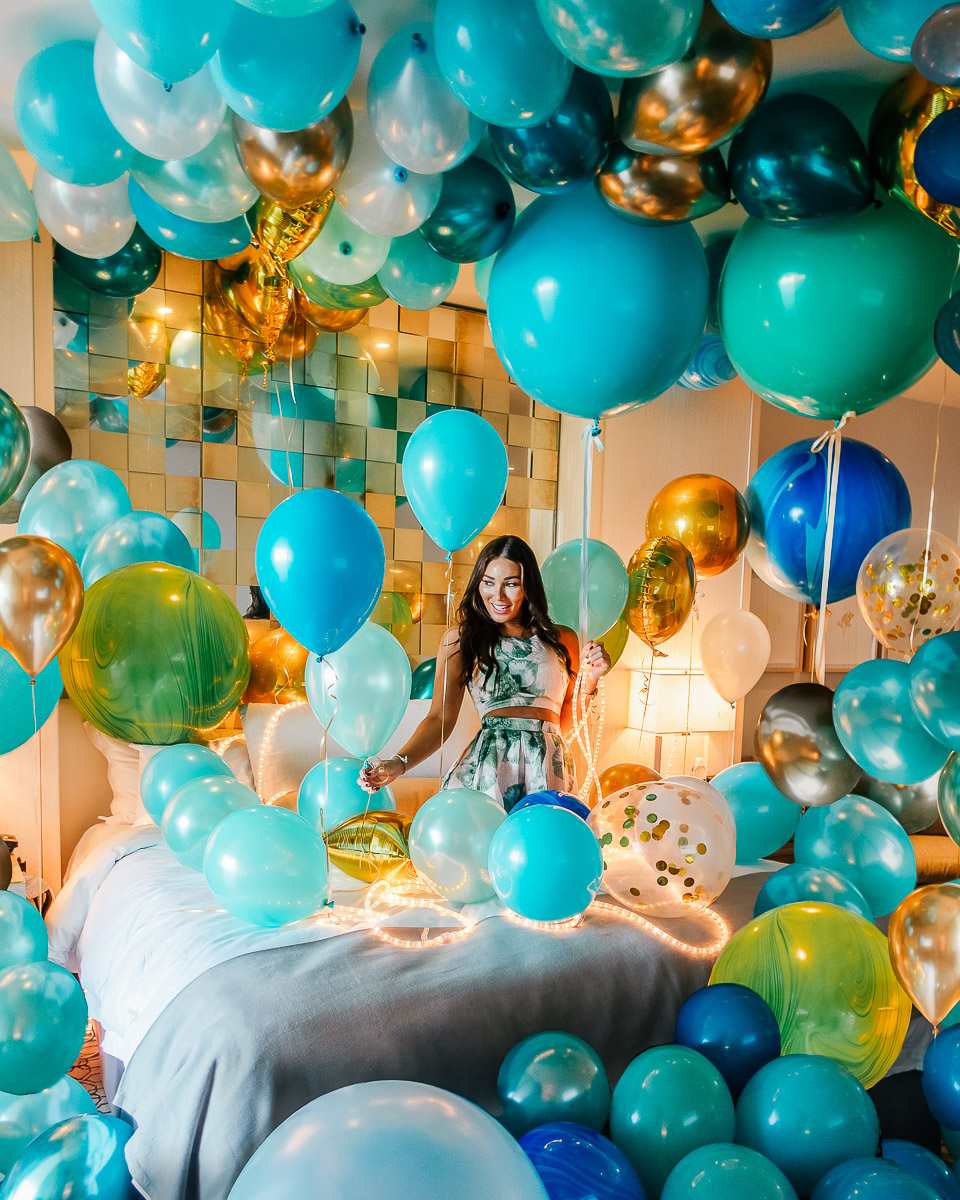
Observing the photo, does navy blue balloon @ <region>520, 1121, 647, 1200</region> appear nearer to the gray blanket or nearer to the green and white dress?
the gray blanket

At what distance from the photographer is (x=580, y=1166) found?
1179 millimetres

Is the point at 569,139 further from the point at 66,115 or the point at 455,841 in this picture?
the point at 455,841

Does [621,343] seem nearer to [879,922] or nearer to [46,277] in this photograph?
[879,922]

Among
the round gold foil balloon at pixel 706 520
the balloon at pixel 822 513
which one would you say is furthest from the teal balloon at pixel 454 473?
the balloon at pixel 822 513

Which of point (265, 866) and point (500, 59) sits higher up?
point (500, 59)

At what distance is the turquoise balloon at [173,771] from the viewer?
2.07m

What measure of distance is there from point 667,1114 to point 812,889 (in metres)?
0.69

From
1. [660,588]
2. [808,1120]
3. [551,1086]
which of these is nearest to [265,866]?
[551,1086]

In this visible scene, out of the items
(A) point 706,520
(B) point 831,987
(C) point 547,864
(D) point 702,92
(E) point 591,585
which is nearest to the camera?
(D) point 702,92

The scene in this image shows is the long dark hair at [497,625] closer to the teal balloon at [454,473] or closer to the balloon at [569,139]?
the teal balloon at [454,473]

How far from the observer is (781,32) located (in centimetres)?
108

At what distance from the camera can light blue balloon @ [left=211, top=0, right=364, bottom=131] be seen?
4.15 feet

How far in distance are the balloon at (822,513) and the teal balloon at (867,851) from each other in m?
0.51

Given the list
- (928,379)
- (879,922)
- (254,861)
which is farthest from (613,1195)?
(928,379)
